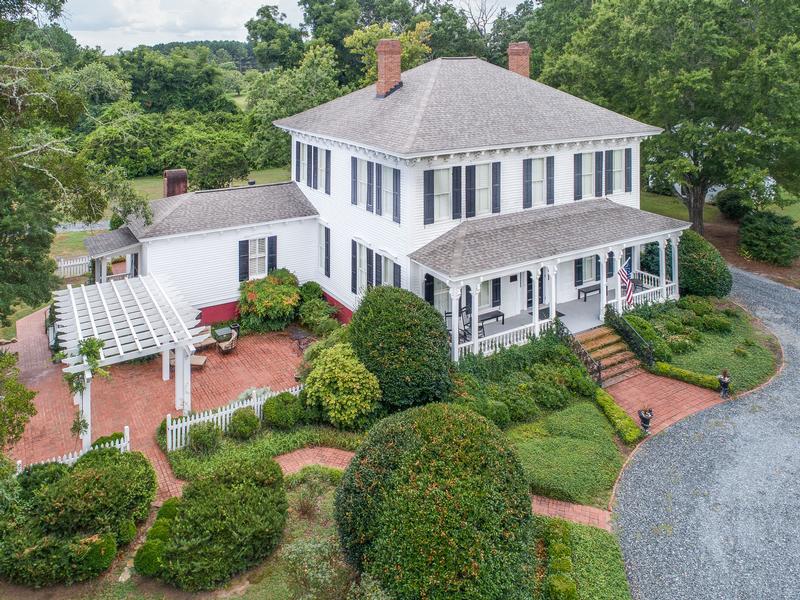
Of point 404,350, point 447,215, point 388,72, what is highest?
point 388,72

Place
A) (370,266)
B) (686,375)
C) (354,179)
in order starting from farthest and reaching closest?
1. (354,179)
2. (370,266)
3. (686,375)

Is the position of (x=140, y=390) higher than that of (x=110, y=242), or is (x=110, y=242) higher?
(x=110, y=242)

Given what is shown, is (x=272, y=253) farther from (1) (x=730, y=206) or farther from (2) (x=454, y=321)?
(1) (x=730, y=206)

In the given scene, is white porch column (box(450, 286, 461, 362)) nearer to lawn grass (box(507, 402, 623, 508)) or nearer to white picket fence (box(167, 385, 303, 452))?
lawn grass (box(507, 402, 623, 508))

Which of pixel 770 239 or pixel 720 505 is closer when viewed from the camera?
pixel 720 505

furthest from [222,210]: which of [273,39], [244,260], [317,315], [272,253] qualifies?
[273,39]

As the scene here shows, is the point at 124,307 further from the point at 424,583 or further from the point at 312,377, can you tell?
the point at 424,583

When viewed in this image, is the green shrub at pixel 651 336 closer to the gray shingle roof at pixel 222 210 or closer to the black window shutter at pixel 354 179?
the black window shutter at pixel 354 179

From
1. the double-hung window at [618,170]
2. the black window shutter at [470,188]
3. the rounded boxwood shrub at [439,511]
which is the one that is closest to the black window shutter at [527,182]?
A: the black window shutter at [470,188]
